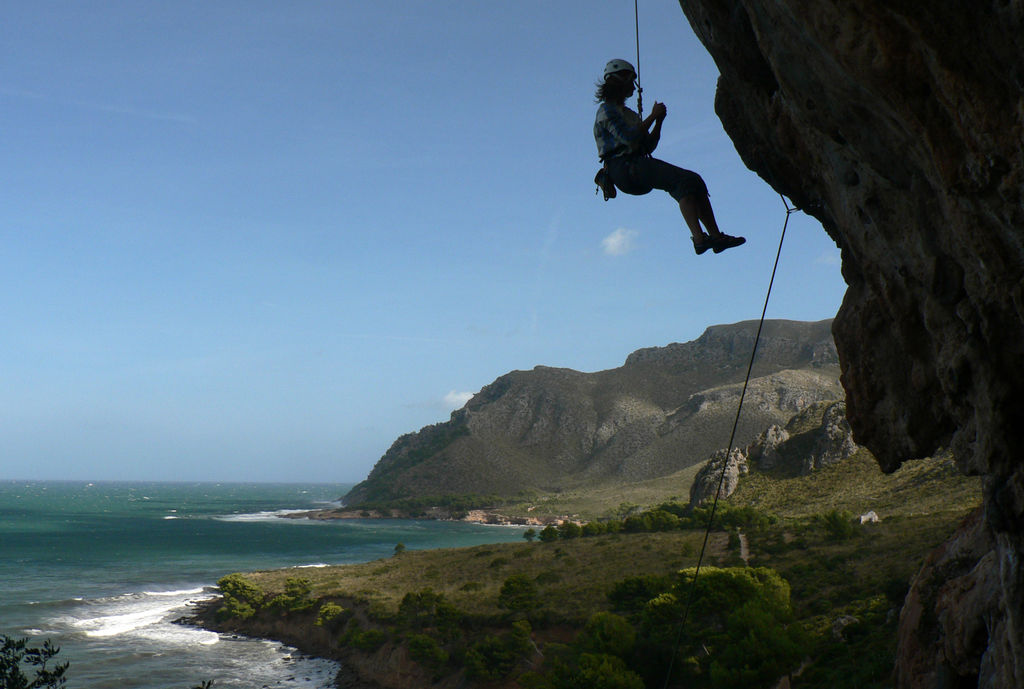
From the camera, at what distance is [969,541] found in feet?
37.6

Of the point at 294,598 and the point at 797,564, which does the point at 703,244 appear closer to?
the point at 797,564

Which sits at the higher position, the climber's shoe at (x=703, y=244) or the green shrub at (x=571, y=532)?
the climber's shoe at (x=703, y=244)

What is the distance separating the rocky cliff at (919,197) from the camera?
15.4 ft

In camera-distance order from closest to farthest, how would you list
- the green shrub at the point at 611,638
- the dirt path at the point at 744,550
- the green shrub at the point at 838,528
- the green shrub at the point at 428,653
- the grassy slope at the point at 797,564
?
the grassy slope at the point at 797,564
the green shrub at the point at 611,638
the green shrub at the point at 428,653
the green shrub at the point at 838,528
the dirt path at the point at 744,550

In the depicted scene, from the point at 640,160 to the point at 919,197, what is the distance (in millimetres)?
2613

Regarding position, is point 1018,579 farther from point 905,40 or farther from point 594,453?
point 594,453

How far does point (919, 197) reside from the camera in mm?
6027

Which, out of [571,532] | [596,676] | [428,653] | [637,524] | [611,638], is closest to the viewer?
[596,676]

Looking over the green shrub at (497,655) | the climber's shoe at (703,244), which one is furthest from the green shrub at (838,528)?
the climber's shoe at (703,244)

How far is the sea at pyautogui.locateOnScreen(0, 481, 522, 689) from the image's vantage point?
36.9m

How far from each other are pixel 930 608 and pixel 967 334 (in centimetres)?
745

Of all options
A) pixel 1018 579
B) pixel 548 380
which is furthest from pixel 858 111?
pixel 548 380

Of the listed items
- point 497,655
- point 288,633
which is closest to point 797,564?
point 497,655

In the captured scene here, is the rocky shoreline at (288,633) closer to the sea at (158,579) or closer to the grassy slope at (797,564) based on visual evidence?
the grassy slope at (797,564)
